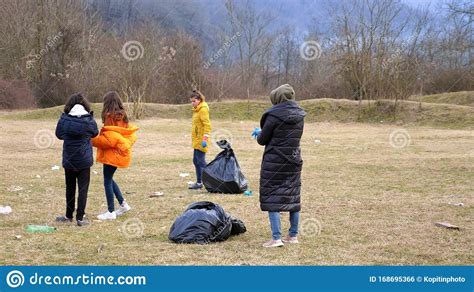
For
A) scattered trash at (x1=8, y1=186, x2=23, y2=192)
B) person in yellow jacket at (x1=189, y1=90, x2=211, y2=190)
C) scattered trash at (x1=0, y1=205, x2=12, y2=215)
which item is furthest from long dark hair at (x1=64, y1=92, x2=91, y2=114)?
scattered trash at (x1=8, y1=186, x2=23, y2=192)

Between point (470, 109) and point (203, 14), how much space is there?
213 feet

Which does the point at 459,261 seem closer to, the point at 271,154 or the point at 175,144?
the point at 271,154

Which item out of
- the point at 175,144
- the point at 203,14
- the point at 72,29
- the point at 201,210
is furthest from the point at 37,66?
the point at 203,14

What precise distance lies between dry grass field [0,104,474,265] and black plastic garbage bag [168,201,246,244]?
0.13 meters

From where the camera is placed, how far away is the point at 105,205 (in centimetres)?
902

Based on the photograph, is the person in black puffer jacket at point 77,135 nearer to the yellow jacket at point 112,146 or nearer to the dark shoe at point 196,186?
the yellow jacket at point 112,146

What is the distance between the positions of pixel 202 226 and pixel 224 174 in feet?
11.2

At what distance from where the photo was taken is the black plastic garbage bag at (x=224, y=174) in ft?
32.2

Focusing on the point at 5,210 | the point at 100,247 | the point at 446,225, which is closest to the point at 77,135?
the point at 100,247

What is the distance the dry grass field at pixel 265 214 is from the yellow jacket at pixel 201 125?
90 centimetres

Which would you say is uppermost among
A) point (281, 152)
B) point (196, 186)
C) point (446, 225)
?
point (281, 152)

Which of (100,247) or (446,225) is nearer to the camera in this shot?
(100,247)

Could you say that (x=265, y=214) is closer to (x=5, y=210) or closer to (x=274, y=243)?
(x=274, y=243)

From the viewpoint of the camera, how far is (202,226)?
650cm
